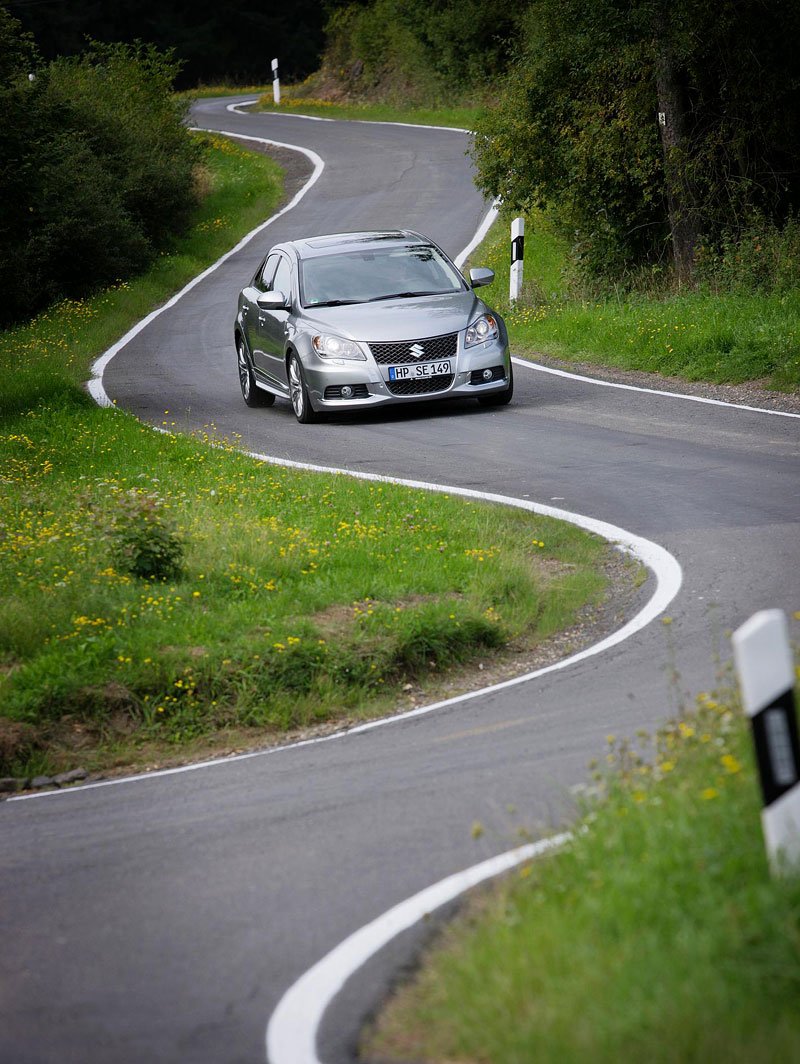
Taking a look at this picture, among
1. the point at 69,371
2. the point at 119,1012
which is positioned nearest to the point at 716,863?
the point at 119,1012

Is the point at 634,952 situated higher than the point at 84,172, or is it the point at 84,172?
the point at 84,172

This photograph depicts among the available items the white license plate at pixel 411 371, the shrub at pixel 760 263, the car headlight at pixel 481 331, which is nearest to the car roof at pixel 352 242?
the car headlight at pixel 481 331

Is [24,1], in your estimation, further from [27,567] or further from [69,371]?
[27,567]

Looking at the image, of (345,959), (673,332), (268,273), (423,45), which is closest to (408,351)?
(268,273)

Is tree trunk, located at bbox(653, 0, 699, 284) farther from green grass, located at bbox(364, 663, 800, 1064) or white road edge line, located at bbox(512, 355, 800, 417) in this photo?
green grass, located at bbox(364, 663, 800, 1064)

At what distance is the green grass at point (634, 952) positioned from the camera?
130 inches

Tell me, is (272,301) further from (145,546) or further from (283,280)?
(145,546)

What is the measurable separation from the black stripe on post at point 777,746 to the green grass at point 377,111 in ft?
133

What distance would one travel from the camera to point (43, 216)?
26.9 metres

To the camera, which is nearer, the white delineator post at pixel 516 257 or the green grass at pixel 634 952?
the green grass at pixel 634 952

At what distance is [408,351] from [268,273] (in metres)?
3.28

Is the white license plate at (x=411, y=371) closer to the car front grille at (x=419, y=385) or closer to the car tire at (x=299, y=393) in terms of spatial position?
the car front grille at (x=419, y=385)

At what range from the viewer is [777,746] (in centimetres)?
375

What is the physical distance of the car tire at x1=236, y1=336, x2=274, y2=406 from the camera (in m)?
17.4
